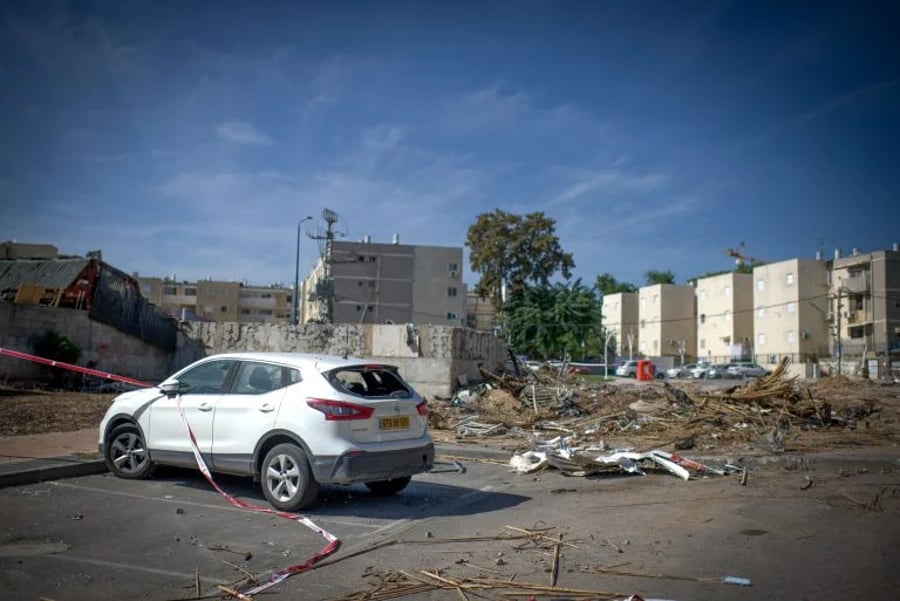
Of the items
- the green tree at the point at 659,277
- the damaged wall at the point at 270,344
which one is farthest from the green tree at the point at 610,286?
the damaged wall at the point at 270,344

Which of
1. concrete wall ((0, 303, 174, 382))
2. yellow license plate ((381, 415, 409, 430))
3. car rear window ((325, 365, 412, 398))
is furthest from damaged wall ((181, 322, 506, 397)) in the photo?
yellow license plate ((381, 415, 409, 430))

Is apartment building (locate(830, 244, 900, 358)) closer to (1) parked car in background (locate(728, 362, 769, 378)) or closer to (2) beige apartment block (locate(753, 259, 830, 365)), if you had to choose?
(2) beige apartment block (locate(753, 259, 830, 365))

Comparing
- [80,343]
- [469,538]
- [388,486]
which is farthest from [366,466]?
[80,343]

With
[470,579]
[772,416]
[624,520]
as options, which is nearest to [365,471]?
[470,579]

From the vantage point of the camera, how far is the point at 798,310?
6544cm

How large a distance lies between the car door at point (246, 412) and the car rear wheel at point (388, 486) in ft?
5.41

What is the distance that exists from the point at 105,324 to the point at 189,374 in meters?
14.7

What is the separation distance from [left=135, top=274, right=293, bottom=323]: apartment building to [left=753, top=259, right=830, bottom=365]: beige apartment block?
66.8 m

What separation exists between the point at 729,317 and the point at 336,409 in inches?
2911

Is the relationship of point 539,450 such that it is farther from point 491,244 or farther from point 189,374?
point 491,244

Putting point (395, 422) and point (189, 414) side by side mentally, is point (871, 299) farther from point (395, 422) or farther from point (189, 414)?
point (189, 414)

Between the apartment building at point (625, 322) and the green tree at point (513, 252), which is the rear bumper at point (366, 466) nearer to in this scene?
the green tree at point (513, 252)

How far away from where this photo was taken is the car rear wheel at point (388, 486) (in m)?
8.41

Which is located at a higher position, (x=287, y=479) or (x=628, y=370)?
(x=287, y=479)
